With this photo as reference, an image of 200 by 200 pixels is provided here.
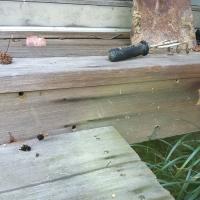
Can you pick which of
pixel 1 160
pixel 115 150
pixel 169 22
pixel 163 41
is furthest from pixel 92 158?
pixel 169 22

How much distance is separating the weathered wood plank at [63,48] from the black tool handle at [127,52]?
15 cm

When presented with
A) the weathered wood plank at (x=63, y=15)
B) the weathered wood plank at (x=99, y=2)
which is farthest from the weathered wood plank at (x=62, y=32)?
the weathered wood plank at (x=99, y=2)

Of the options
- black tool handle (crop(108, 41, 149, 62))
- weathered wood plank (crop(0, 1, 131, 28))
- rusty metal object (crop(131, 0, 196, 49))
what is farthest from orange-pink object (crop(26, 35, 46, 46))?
rusty metal object (crop(131, 0, 196, 49))

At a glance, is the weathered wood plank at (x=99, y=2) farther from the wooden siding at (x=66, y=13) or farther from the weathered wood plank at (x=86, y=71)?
the weathered wood plank at (x=86, y=71)

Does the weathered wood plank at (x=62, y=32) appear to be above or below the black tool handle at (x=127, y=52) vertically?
above

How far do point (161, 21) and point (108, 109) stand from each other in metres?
0.79

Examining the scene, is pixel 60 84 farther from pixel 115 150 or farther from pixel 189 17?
pixel 189 17

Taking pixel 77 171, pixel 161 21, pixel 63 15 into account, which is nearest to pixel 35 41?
pixel 63 15

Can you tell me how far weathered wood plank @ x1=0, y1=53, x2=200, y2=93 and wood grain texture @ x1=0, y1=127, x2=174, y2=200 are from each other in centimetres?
23

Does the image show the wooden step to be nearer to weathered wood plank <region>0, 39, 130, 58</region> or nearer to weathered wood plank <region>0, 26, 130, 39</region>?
weathered wood plank <region>0, 39, 130, 58</region>

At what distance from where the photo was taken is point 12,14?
6.08 ft

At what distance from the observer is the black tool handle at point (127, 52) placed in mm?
1529

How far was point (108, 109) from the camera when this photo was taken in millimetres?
1509

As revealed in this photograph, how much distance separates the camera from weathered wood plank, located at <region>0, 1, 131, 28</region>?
6.08 ft
